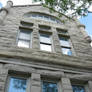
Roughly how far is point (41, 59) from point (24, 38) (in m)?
2.67

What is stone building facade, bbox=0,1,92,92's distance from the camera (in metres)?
5.86

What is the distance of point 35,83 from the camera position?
564 cm

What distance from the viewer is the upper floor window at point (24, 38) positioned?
26.9ft

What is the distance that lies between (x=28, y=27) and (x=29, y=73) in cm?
436

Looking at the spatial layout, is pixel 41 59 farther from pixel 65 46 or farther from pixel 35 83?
pixel 65 46

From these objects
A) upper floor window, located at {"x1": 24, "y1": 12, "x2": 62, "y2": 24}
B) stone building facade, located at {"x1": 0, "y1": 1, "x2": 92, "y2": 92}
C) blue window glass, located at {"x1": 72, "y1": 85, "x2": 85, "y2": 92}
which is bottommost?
blue window glass, located at {"x1": 72, "y1": 85, "x2": 85, "y2": 92}

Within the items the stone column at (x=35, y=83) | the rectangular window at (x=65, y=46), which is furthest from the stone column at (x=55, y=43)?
the stone column at (x=35, y=83)

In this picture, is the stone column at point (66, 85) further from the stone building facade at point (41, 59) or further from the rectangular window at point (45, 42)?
the rectangular window at point (45, 42)

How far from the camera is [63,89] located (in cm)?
573

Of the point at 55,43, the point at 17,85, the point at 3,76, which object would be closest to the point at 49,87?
the point at 17,85

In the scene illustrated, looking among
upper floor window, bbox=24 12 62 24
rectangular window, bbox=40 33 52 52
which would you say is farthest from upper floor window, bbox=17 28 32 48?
upper floor window, bbox=24 12 62 24

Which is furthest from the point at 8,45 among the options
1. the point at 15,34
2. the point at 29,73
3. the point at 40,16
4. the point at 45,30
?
the point at 40,16

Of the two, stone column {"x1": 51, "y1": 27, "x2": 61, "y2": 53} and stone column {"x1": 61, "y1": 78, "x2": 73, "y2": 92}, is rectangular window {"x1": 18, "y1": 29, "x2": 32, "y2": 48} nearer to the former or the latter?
stone column {"x1": 51, "y1": 27, "x2": 61, "y2": 53}

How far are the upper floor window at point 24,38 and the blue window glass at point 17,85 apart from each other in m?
2.60
